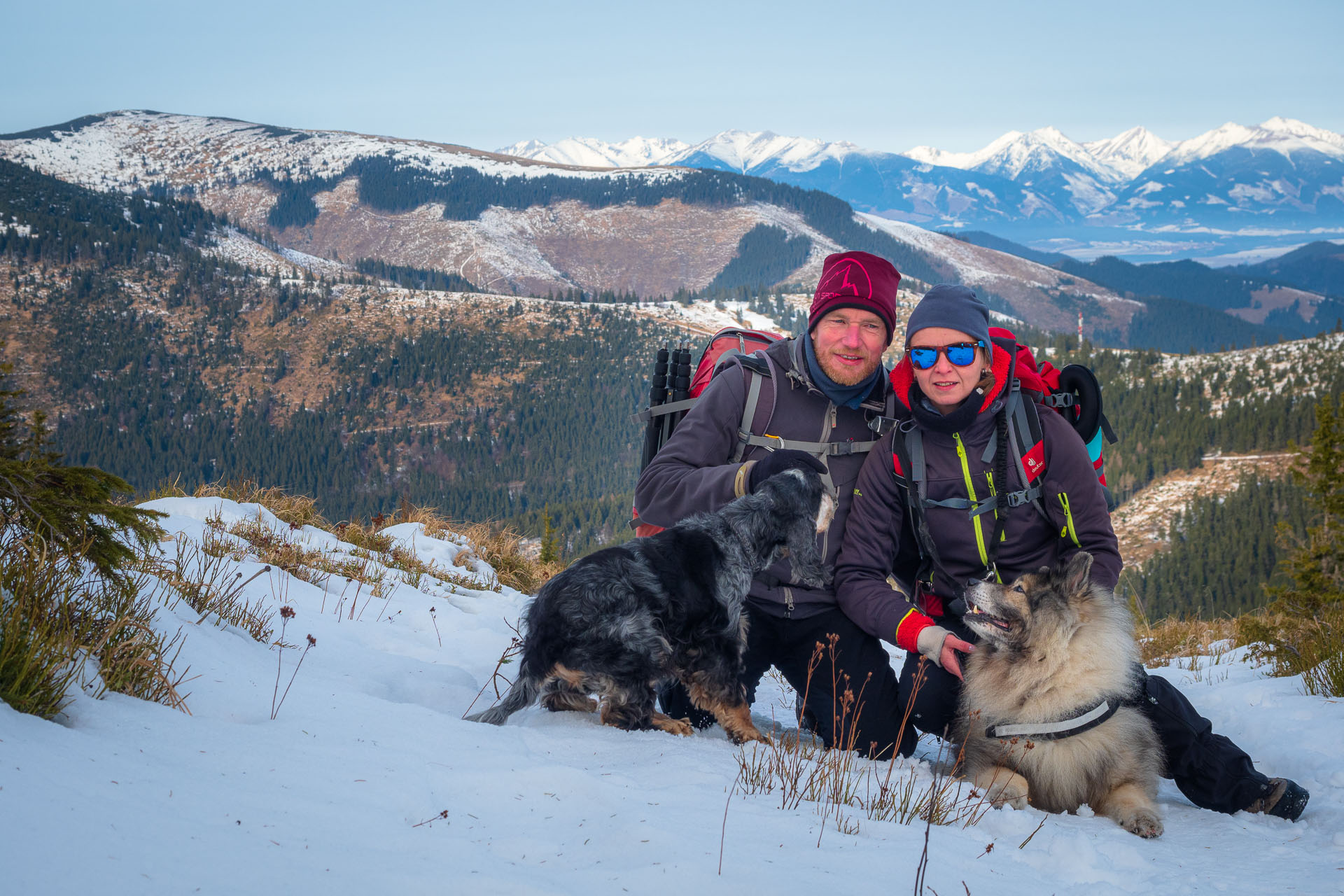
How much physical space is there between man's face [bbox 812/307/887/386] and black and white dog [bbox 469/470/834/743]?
0.81m

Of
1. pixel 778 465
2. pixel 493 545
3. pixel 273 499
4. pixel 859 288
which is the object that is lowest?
pixel 493 545

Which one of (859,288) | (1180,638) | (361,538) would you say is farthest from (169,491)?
(1180,638)

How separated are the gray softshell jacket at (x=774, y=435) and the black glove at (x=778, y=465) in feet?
0.78

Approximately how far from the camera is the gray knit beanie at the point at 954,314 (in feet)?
14.8

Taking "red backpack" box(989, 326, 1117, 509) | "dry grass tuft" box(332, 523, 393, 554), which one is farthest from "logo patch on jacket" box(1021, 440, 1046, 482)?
"dry grass tuft" box(332, 523, 393, 554)

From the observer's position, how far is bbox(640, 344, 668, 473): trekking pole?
20.6 ft

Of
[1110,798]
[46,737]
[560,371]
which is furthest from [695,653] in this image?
[560,371]

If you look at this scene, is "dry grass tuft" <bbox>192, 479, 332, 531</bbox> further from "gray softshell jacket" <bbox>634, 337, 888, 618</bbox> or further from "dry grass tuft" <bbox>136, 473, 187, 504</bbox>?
"gray softshell jacket" <bbox>634, 337, 888, 618</bbox>

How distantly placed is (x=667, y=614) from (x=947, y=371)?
223cm

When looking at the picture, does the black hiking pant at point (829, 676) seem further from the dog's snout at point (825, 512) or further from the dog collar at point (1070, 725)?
the dog collar at point (1070, 725)

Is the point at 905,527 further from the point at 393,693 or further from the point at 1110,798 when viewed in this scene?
the point at 393,693

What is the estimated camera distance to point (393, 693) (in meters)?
4.57

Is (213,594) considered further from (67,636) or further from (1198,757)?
(1198,757)

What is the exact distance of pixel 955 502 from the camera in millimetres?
4551
